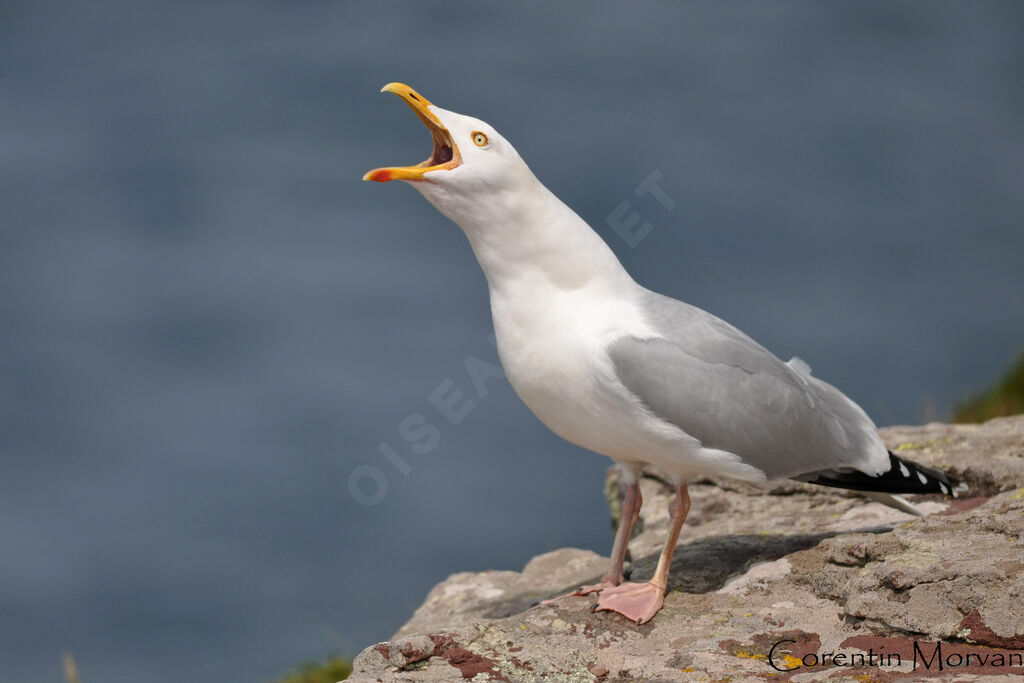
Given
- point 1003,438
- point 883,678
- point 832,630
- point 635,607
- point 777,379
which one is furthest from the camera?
point 1003,438

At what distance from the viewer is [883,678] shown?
14.6ft

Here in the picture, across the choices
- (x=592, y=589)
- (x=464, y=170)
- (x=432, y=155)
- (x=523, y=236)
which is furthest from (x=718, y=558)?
(x=432, y=155)

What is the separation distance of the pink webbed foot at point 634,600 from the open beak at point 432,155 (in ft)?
7.71

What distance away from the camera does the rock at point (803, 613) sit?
4.77 meters

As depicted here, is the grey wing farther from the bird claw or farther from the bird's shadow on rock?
the bird claw

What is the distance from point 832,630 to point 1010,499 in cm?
163

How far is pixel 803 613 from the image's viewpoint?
5395 mm

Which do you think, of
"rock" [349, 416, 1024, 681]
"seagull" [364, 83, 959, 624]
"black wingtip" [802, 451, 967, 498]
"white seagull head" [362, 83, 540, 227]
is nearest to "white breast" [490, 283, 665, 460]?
"seagull" [364, 83, 959, 624]

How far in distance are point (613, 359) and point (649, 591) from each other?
124cm

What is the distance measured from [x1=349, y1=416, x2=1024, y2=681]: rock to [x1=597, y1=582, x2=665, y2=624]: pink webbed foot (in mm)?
52

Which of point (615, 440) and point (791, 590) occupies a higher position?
point (615, 440)

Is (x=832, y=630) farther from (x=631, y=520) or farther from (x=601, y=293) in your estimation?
(x=601, y=293)

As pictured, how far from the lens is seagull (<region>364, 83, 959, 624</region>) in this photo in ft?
18.1

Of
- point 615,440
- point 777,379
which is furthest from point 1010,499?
point 615,440
